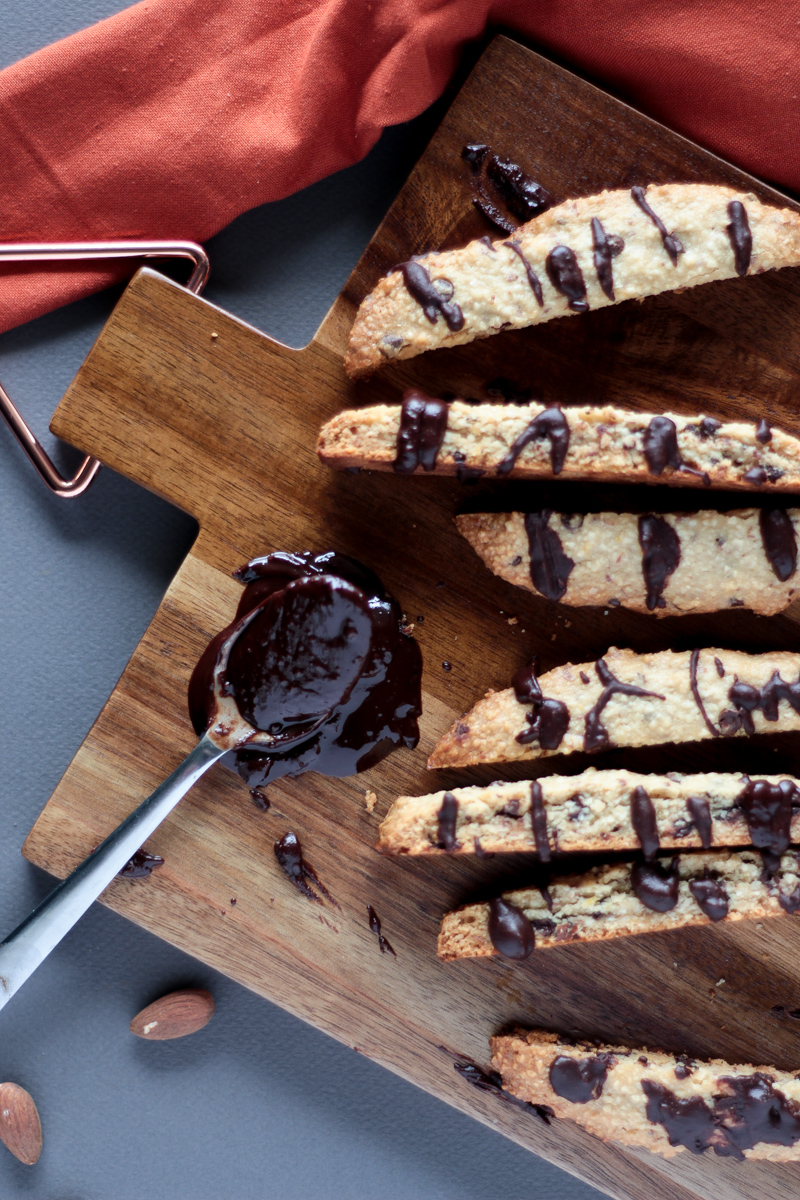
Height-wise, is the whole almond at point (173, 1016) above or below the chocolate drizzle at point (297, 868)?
below

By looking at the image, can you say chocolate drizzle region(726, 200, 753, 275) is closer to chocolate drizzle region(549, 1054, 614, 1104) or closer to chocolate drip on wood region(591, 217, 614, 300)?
chocolate drip on wood region(591, 217, 614, 300)

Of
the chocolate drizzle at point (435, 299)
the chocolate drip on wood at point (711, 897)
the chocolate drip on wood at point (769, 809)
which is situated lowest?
the chocolate drip on wood at point (711, 897)

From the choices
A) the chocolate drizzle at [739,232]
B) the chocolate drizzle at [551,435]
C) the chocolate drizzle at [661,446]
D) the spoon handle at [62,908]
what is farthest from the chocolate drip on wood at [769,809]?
the spoon handle at [62,908]

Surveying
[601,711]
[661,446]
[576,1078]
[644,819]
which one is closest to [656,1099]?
[576,1078]

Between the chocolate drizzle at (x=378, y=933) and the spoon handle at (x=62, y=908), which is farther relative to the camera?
the chocolate drizzle at (x=378, y=933)

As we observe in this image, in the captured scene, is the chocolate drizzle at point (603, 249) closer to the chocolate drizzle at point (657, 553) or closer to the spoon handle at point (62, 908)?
the chocolate drizzle at point (657, 553)

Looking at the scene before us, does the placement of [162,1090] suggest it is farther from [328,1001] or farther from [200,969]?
[328,1001]
